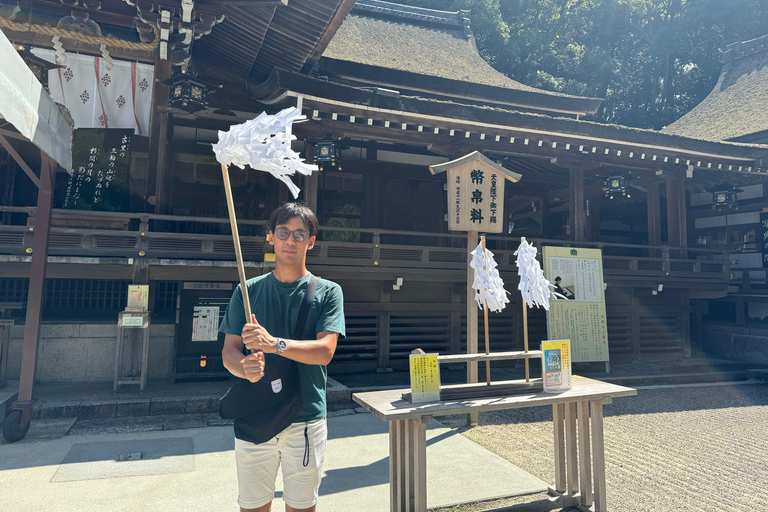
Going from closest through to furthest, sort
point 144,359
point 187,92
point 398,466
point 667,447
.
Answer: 1. point 398,466
2. point 667,447
3. point 144,359
4. point 187,92

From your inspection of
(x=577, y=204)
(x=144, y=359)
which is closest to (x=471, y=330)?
(x=144, y=359)

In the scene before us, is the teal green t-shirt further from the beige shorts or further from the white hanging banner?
the white hanging banner

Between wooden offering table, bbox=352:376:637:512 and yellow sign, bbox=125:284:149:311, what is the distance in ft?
17.2

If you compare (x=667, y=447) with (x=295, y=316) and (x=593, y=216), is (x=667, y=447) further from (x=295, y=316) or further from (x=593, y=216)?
(x=593, y=216)

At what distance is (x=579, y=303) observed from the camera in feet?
30.7

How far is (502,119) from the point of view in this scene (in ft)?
30.3

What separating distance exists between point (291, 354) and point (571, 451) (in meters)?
3.24

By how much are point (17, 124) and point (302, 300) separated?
12.2 feet

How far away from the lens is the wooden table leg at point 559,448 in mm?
4121

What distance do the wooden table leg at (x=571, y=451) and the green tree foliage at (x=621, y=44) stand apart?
970 inches

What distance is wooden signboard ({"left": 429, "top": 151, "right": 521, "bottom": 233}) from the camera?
20.5 ft

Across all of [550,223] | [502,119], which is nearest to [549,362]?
[502,119]

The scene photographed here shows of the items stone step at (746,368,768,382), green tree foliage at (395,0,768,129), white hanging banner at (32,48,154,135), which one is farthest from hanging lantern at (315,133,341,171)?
green tree foliage at (395,0,768,129)

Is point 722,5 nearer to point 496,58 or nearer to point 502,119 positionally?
point 496,58
